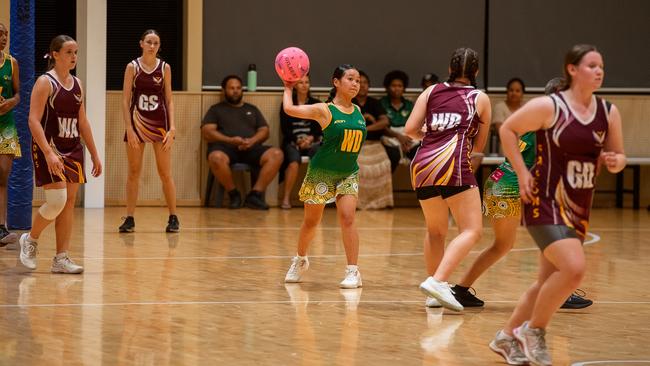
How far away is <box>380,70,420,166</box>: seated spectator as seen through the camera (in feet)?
49.9

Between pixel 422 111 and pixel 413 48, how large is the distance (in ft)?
30.5

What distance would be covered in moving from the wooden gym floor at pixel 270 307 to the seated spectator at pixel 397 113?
149 inches

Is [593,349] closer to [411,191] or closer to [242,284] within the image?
[242,284]

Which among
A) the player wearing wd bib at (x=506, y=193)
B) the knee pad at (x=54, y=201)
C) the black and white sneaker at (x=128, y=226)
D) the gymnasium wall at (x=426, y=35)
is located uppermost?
the gymnasium wall at (x=426, y=35)

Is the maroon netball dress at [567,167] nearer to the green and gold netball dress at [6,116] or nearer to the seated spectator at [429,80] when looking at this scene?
the green and gold netball dress at [6,116]

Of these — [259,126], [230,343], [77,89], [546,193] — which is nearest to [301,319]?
[230,343]

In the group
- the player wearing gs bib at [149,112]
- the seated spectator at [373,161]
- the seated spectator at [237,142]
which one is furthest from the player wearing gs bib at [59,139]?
the seated spectator at [373,161]

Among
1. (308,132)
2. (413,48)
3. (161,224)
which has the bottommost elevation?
(161,224)

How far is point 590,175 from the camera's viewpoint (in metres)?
5.33

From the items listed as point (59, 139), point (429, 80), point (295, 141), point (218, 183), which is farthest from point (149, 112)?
point (429, 80)

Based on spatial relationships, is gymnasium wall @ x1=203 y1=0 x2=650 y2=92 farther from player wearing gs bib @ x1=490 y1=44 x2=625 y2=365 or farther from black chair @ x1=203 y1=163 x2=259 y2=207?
player wearing gs bib @ x1=490 y1=44 x2=625 y2=365

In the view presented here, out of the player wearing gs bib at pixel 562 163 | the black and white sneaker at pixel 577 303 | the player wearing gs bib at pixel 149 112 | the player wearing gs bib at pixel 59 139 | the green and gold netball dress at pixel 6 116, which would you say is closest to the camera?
the player wearing gs bib at pixel 562 163

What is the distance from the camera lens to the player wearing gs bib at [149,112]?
1131 cm

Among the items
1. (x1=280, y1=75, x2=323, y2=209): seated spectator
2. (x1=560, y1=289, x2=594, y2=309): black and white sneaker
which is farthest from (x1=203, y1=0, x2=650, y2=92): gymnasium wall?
(x1=560, y1=289, x2=594, y2=309): black and white sneaker
